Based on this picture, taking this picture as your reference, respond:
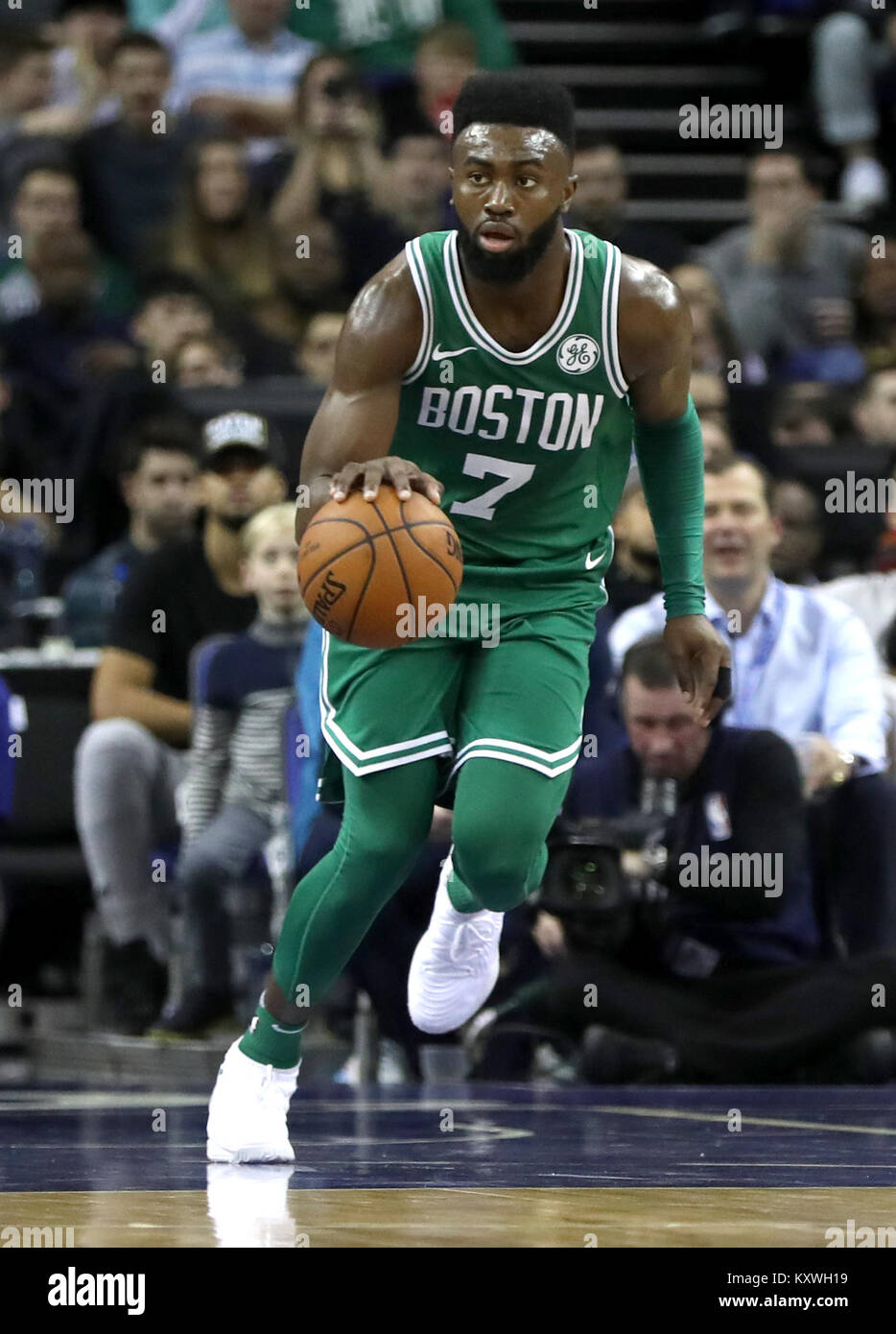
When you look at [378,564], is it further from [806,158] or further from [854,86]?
[854,86]

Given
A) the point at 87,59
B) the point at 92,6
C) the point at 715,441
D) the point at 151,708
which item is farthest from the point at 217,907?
the point at 92,6

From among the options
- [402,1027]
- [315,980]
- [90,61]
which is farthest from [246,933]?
[90,61]

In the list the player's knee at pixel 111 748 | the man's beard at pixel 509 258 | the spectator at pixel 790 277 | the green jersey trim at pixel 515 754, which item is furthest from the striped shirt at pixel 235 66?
the green jersey trim at pixel 515 754

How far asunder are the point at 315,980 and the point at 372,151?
Result: 668cm

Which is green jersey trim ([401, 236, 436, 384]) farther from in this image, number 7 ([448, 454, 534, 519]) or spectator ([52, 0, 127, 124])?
spectator ([52, 0, 127, 124])

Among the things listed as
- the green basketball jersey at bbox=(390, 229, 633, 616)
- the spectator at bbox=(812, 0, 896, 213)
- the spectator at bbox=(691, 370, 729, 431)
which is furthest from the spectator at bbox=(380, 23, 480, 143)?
the green basketball jersey at bbox=(390, 229, 633, 616)

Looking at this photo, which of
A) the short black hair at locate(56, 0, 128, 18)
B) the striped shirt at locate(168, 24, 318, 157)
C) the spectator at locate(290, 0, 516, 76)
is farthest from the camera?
the short black hair at locate(56, 0, 128, 18)

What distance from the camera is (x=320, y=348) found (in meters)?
9.35

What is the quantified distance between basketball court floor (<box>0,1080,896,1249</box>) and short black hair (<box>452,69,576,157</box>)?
1.92 meters

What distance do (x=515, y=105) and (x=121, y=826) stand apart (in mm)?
3849

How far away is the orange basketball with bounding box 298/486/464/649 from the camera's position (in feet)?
13.3

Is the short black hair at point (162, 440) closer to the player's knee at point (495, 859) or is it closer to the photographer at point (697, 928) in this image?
the photographer at point (697, 928)

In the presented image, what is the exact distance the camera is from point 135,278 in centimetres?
1030

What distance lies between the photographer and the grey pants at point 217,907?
7.31 meters
